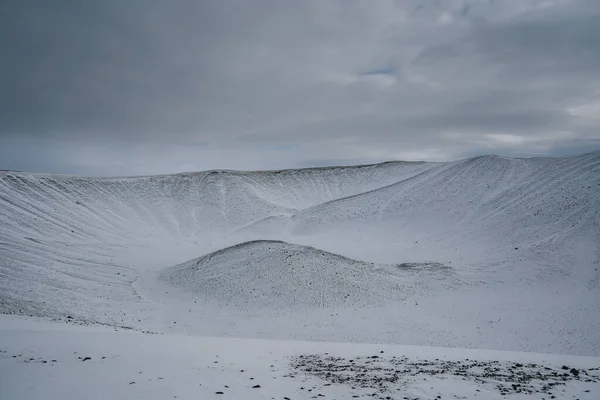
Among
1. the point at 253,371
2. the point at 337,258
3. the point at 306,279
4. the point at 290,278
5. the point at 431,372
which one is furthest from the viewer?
the point at 337,258

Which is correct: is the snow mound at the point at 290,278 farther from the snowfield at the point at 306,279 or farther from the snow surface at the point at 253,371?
the snow surface at the point at 253,371

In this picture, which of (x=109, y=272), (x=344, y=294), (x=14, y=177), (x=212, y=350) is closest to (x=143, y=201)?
(x=14, y=177)

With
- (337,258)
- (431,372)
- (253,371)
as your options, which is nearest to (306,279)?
(337,258)

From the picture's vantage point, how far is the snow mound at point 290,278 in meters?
25.0

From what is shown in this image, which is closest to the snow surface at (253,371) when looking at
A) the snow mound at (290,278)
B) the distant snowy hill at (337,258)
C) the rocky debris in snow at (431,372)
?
the rocky debris in snow at (431,372)

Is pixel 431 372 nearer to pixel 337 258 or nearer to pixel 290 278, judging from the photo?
pixel 290 278

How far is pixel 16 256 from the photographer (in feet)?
94.7

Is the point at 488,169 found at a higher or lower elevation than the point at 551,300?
higher

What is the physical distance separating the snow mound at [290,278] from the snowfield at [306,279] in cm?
15

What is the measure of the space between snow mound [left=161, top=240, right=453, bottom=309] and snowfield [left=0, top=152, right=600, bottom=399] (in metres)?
0.15

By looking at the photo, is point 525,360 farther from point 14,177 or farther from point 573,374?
point 14,177

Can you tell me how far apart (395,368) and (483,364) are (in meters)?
2.90

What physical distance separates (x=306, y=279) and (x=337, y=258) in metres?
3.99

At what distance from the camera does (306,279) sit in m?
26.6
